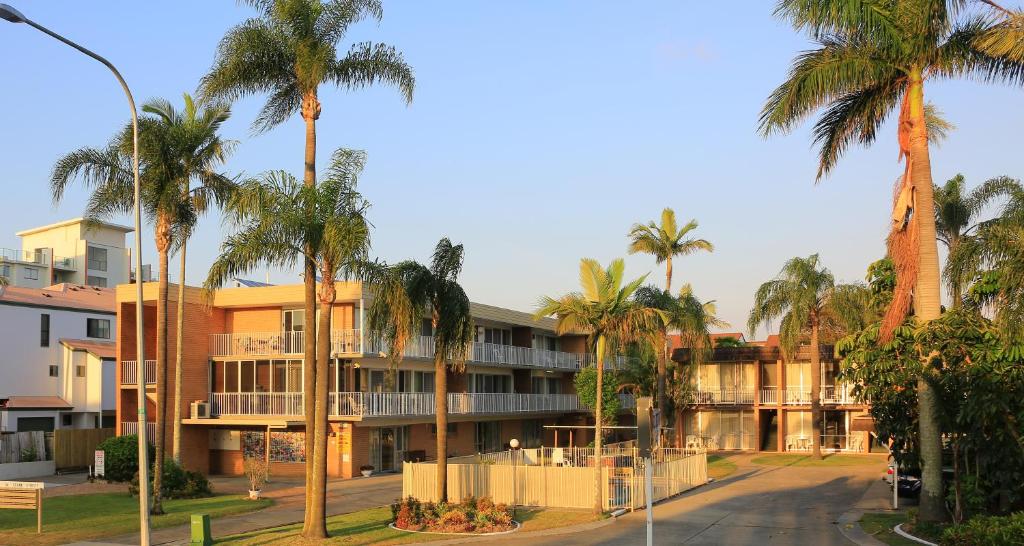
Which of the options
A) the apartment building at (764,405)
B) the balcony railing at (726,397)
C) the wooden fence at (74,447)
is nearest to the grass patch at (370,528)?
the wooden fence at (74,447)

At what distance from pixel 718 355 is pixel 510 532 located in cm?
3532

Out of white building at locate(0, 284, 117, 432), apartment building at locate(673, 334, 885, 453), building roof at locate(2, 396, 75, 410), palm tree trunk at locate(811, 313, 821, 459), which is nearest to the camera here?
building roof at locate(2, 396, 75, 410)

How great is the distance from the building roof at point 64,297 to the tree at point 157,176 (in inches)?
809

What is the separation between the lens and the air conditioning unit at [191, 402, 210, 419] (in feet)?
128

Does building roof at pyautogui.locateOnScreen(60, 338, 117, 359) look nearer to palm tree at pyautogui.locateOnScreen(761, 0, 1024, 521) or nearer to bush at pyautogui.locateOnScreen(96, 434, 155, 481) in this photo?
bush at pyautogui.locateOnScreen(96, 434, 155, 481)

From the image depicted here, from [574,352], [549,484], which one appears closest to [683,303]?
[574,352]

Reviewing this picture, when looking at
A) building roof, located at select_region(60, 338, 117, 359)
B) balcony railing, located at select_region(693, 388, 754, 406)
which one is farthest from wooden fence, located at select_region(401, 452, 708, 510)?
balcony railing, located at select_region(693, 388, 754, 406)

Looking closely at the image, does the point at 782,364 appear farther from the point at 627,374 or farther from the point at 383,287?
the point at 383,287

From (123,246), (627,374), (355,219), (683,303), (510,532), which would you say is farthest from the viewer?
(123,246)

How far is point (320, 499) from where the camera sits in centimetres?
2075

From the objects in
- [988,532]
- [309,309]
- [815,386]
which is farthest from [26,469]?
[815,386]

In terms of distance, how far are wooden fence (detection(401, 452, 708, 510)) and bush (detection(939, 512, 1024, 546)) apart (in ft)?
30.4

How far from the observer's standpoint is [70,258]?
8512cm

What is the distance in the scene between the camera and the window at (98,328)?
50.1m
